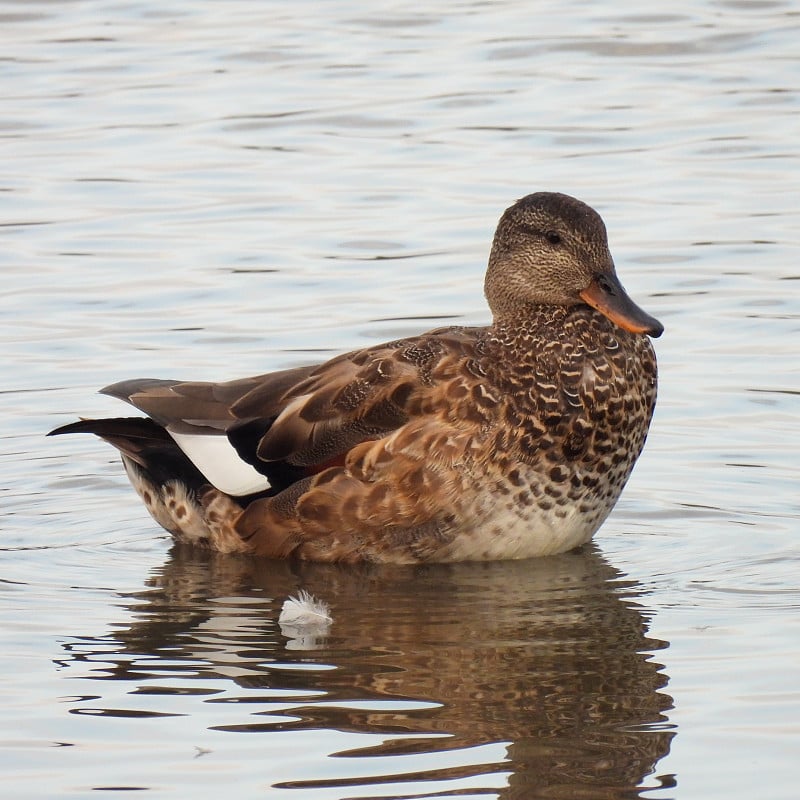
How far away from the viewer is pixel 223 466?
9102 mm

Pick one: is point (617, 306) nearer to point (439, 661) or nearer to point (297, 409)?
point (297, 409)

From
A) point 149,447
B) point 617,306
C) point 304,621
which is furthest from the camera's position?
point 149,447

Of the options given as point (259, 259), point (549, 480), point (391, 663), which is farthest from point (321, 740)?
point (259, 259)

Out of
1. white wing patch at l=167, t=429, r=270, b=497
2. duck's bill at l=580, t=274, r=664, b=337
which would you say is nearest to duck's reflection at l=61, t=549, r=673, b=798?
white wing patch at l=167, t=429, r=270, b=497

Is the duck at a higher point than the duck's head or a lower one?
lower

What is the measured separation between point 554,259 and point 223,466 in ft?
5.40

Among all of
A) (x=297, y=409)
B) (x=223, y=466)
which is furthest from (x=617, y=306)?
(x=223, y=466)

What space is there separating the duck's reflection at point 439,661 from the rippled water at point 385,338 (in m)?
0.02

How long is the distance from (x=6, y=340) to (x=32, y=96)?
5521mm

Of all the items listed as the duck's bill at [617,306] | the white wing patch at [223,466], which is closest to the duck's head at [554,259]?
the duck's bill at [617,306]

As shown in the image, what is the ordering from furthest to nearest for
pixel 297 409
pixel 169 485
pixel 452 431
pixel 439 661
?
pixel 169 485
pixel 297 409
pixel 452 431
pixel 439 661

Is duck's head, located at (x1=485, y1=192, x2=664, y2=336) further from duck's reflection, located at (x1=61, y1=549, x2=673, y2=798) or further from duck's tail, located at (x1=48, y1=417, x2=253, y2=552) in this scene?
duck's tail, located at (x1=48, y1=417, x2=253, y2=552)

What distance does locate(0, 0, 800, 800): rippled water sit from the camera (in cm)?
665

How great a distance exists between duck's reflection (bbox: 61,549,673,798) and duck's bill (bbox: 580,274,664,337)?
980 millimetres
